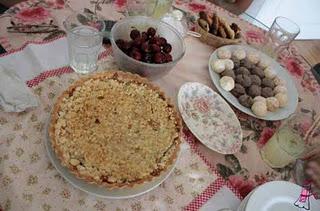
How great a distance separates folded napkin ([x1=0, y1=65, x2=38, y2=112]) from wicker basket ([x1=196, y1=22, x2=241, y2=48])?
57 cm

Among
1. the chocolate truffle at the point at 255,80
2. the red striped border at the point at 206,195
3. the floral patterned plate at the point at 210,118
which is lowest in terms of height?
the red striped border at the point at 206,195

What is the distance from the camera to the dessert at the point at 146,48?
1000mm

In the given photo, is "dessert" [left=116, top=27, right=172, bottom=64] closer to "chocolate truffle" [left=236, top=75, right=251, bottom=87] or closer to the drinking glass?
"chocolate truffle" [left=236, top=75, right=251, bottom=87]

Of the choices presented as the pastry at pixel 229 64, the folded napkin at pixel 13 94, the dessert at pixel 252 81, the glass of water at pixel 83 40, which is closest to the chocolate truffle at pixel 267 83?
the dessert at pixel 252 81

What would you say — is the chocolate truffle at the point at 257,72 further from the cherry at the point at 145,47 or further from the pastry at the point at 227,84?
the cherry at the point at 145,47

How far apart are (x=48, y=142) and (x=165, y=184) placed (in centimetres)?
27

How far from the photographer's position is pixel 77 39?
0.99m

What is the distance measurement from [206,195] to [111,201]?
0.22 meters

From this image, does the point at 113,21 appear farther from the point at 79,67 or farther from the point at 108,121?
the point at 108,121

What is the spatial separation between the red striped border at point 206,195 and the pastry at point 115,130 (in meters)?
0.11

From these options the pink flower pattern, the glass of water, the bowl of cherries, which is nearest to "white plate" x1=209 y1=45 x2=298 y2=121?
the bowl of cherries

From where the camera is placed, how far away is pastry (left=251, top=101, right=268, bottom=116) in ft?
3.34

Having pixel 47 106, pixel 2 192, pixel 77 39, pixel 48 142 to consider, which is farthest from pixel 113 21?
pixel 2 192

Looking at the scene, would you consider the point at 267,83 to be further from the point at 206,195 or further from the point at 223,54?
the point at 206,195
